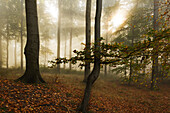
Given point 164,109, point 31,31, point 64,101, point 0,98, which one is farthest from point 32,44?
point 164,109

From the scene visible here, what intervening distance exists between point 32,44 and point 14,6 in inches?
577

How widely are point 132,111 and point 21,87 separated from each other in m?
6.19

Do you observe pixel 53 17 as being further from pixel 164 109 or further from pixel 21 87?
pixel 164 109

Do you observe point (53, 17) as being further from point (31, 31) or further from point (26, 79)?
point (26, 79)

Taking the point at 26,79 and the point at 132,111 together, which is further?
the point at 132,111

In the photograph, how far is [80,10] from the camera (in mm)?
19062

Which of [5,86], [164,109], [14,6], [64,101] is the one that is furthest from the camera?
[14,6]

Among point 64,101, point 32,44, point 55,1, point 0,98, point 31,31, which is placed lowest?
point 64,101

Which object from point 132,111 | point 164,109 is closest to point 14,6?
point 132,111

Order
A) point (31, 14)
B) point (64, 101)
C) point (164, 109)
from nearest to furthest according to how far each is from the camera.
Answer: point (64, 101) < point (31, 14) < point (164, 109)

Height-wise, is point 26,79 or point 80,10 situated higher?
point 80,10

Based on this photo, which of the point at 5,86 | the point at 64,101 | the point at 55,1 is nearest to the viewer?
the point at 5,86

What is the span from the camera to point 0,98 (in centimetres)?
370

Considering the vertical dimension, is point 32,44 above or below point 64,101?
above
